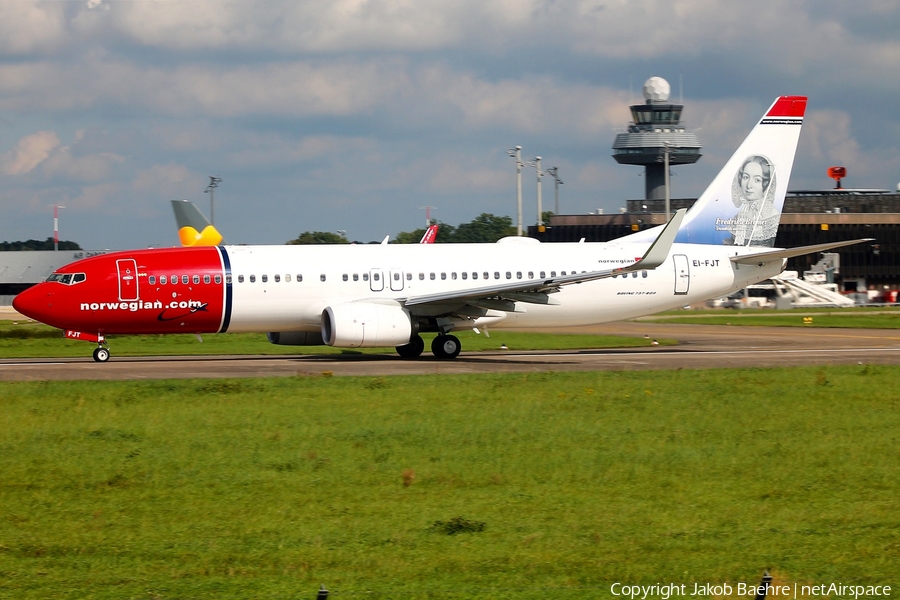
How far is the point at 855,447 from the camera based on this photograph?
51.0ft

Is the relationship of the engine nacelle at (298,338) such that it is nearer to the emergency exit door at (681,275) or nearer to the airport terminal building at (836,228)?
the emergency exit door at (681,275)

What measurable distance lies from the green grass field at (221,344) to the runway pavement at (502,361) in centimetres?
137

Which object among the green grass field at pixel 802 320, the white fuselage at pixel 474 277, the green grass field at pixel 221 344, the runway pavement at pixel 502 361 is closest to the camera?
the runway pavement at pixel 502 361

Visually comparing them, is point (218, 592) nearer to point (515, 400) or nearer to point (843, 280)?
point (515, 400)

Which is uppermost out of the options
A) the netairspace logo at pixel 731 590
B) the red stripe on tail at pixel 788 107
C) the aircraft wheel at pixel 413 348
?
the red stripe on tail at pixel 788 107

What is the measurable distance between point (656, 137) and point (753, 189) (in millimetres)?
101475

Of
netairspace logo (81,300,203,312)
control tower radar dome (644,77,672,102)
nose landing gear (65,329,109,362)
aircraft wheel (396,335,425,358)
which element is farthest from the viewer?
control tower radar dome (644,77,672,102)

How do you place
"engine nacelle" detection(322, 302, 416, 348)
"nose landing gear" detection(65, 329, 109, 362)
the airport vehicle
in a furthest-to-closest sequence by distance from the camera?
1. "nose landing gear" detection(65, 329, 109, 362)
2. the airport vehicle
3. "engine nacelle" detection(322, 302, 416, 348)

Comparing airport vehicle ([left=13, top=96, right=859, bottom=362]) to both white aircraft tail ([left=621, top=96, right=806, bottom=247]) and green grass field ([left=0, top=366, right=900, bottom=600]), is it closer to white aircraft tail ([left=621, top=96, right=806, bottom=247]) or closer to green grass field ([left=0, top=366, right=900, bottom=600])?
white aircraft tail ([left=621, top=96, right=806, bottom=247])

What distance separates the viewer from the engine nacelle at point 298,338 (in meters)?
32.3

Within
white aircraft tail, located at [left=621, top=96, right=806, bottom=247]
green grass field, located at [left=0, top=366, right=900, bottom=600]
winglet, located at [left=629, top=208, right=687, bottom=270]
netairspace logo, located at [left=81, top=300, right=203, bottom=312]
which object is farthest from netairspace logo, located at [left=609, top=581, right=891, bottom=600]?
white aircraft tail, located at [left=621, top=96, right=806, bottom=247]

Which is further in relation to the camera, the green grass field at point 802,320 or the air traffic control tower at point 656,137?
the air traffic control tower at point 656,137

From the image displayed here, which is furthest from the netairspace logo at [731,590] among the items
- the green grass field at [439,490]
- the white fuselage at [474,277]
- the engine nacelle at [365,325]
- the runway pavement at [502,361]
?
the white fuselage at [474,277]

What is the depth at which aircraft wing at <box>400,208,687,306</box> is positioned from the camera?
29641 millimetres
